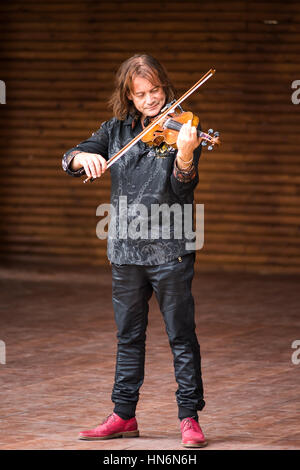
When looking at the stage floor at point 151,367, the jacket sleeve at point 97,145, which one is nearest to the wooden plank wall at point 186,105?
the stage floor at point 151,367

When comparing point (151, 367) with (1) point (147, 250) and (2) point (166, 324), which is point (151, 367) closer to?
(2) point (166, 324)

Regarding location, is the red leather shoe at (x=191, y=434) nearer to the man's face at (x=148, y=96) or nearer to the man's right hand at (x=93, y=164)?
the man's right hand at (x=93, y=164)

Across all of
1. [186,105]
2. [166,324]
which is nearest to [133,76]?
[166,324]

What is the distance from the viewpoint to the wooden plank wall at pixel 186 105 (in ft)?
35.3

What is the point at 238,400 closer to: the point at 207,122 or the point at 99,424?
the point at 99,424

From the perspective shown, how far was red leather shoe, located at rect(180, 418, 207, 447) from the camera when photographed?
425 cm

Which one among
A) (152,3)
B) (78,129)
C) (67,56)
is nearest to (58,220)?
(78,129)

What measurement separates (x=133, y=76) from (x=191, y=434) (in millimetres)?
1582

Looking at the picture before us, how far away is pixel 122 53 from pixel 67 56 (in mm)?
668

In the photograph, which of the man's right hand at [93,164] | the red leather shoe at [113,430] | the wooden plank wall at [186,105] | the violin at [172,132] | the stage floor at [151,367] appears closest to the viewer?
the violin at [172,132]

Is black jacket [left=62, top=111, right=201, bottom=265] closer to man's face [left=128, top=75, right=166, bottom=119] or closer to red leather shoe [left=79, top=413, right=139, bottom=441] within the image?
man's face [left=128, top=75, right=166, bottom=119]

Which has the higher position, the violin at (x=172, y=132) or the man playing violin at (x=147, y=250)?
the violin at (x=172, y=132)

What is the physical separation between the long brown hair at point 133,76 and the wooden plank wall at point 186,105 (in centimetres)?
645

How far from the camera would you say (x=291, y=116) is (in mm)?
10711
